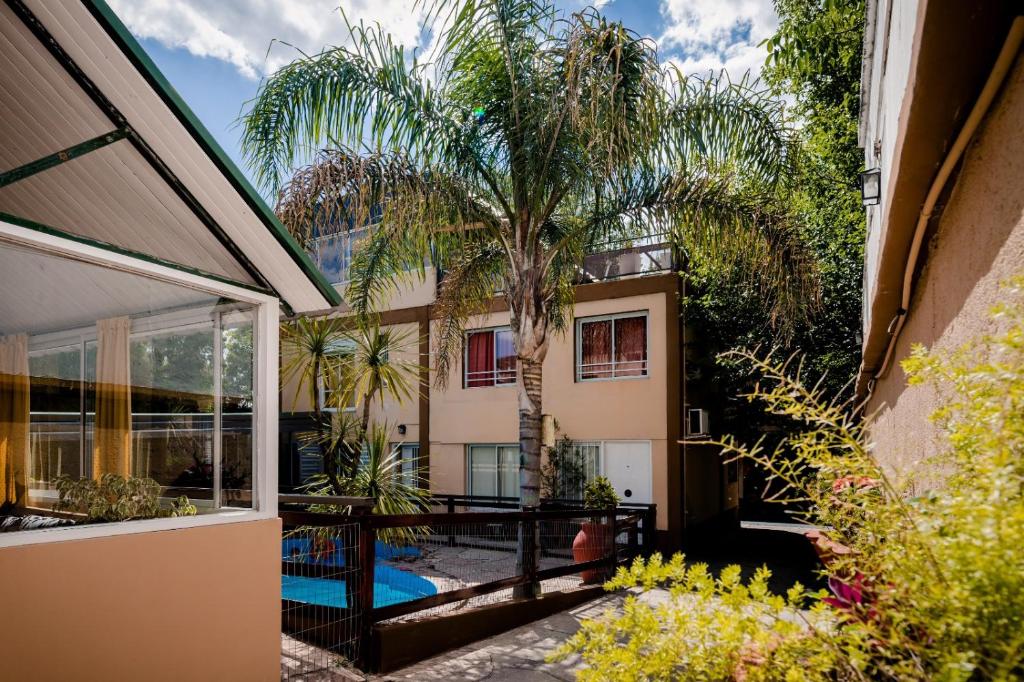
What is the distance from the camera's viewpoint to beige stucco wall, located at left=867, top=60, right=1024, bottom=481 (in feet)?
5.70

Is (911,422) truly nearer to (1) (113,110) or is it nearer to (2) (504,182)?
(1) (113,110)

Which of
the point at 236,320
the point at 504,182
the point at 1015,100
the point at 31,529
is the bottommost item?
the point at 31,529

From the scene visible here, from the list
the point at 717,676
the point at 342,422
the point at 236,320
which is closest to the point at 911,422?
the point at 717,676

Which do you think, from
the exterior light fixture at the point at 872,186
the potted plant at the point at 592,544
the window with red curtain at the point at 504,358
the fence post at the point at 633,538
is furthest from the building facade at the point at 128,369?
the window with red curtain at the point at 504,358

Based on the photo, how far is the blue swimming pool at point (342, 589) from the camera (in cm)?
537

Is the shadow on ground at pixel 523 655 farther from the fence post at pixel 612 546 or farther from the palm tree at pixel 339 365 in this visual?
the palm tree at pixel 339 365

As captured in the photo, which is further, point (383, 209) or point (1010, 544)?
point (383, 209)

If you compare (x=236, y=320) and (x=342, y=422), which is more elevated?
(x=236, y=320)

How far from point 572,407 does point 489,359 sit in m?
2.57

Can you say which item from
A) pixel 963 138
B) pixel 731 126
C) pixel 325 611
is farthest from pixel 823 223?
pixel 963 138

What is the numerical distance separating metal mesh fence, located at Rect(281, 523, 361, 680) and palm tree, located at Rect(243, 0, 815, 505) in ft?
11.1

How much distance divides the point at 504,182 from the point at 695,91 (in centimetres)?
251

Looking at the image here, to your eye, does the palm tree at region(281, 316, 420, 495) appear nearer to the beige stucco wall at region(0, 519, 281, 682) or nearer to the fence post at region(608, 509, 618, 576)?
the fence post at region(608, 509, 618, 576)

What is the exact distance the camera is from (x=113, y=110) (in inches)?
157
